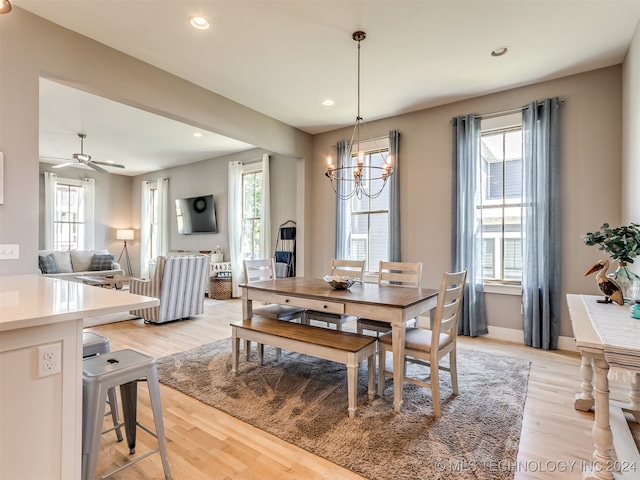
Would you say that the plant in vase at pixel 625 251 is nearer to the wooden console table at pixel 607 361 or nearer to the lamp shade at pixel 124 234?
the wooden console table at pixel 607 361

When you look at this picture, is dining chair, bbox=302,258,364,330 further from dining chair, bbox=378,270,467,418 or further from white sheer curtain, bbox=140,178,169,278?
white sheer curtain, bbox=140,178,169,278

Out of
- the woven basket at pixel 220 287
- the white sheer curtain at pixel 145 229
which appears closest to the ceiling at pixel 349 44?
the woven basket at pixel 220 287

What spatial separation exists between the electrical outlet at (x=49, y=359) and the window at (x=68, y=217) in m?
8.58

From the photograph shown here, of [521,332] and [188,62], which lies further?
[521,332]

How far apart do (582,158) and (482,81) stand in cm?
137

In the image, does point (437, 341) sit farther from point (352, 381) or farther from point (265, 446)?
point (265, 446)

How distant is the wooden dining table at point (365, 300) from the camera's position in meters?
2.26

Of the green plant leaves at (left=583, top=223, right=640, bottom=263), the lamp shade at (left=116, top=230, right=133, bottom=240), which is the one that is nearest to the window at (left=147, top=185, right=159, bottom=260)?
the lamp shade at (left=116, top=230, right=133, bottom=240)

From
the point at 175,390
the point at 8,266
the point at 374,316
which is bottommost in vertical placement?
the point at 175,390

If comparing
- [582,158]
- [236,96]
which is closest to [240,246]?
[236,96]

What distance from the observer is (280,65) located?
11.4 ft

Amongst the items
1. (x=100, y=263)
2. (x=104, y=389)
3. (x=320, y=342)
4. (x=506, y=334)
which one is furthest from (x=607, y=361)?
(x=100, y=263)

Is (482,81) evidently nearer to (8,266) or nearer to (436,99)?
(436,99)

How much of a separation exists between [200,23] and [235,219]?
4429 millimetres
